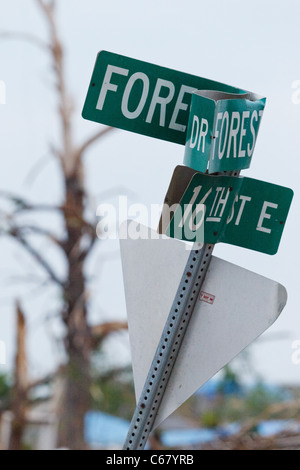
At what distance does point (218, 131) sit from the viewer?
1.80m

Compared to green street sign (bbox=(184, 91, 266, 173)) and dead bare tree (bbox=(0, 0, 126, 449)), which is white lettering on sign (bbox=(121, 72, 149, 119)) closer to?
green street sign (bbox=(184, 91, 266, 173))

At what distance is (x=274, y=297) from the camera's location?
1804 millimetres

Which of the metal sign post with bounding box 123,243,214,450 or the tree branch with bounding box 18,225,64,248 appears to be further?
the tree branch with bounding box 18,225,64,248

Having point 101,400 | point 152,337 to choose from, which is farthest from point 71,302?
point 152,337

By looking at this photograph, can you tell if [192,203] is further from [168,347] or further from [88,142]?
[88,142]

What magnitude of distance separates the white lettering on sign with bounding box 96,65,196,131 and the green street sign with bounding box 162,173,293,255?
0.20 meters

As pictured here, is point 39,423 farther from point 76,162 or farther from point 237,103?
point 237,103

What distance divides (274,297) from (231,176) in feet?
0.98

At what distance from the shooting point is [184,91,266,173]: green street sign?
5.90 ft

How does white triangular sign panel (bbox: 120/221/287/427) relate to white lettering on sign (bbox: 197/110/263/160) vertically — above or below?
below

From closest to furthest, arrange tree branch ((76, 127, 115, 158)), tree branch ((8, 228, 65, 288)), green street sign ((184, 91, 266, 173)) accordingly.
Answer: green street sign ((184, 91, 266, 173)), tree branch ((8, 228, 65, 288)), tree branch ((76, 127, 115, 158))

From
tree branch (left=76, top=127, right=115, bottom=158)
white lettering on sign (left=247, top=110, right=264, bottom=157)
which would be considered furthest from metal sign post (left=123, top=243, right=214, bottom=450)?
tree branch (left=76, top=127, right=115, bottom=158)

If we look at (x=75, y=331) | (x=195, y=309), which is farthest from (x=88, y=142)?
(x=195, y=309)

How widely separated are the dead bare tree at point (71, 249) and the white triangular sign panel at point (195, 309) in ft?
18.3
